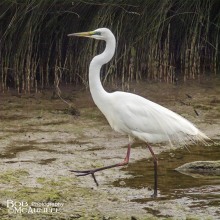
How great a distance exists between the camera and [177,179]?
699 cm

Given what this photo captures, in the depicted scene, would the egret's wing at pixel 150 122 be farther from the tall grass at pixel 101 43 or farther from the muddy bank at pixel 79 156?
the tall grass at pixel 101 43

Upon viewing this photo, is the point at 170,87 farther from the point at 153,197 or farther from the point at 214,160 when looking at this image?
the point at 153,197

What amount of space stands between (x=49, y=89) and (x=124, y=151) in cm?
265

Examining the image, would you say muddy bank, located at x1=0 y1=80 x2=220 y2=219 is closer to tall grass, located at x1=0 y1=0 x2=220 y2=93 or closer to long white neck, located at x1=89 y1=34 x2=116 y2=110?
tall grass, located at x1=0 y1=0 x2=220 y2=93

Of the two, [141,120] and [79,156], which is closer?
[141,120]

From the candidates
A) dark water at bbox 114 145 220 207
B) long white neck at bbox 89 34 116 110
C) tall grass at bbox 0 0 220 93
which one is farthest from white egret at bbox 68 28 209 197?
tall grass at bbox 0 0 220 93

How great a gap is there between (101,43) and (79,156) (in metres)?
2.82

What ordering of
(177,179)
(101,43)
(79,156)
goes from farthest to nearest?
(101,43) < (79,156) < (177,179)

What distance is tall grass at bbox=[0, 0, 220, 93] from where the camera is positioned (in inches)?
394

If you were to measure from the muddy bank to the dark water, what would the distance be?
36 millimetres

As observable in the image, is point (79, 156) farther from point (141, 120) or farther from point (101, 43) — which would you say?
point (101, 43)

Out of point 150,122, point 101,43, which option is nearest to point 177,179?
point 150,122

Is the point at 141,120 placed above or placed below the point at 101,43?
below

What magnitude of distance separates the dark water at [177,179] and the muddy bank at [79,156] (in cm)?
4
